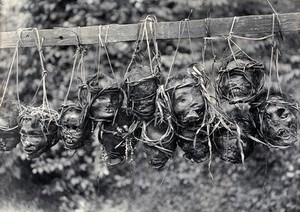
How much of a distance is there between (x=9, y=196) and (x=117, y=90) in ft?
4.42

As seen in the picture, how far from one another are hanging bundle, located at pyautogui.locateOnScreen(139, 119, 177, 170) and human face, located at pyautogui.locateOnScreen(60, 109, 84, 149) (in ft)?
0.89

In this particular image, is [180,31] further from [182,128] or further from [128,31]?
[182,128]

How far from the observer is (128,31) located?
189cm

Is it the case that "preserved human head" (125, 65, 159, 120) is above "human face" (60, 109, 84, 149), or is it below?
above

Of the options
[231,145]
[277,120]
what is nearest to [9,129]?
[231,145]

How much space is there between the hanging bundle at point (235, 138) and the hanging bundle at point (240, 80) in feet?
0.30

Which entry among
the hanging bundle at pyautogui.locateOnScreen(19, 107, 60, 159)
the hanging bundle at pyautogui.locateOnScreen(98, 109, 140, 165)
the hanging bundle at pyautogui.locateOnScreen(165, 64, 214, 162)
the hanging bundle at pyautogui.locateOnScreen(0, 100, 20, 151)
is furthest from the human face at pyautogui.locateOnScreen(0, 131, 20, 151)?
the hanging bundle at pyautogui.locateOnScreen(165, 64, 214, 162)

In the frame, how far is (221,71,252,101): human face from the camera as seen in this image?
1694mm

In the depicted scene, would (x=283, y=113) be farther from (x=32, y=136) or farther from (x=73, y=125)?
(x=32, y=136)

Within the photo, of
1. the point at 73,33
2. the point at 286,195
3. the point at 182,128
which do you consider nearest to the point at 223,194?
the point at 286,195

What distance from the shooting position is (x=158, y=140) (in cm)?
173

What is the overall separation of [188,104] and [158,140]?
19 centimetres

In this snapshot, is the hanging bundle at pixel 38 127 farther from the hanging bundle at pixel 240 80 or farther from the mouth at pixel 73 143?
the hanging bundle at pixel 240 80

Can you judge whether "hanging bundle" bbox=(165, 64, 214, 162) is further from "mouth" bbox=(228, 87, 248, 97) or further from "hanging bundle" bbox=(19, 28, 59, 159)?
"hanging bundle" bbox=(19, 28, 59, 159)
